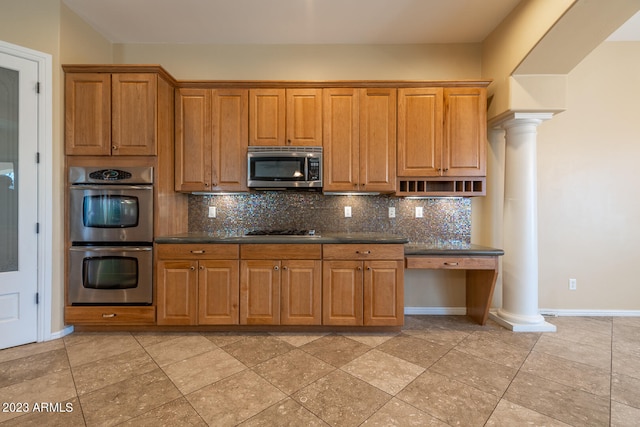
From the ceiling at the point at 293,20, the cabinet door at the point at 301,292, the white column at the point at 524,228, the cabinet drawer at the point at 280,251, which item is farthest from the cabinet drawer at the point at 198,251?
the white column at the point at 524,228

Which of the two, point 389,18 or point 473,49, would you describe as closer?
Result: point 389,18

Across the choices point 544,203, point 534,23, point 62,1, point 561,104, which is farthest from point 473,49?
point 62,1

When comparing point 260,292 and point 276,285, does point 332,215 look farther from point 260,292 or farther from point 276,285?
point 260,292

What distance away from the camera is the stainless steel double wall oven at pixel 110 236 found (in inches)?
97.2

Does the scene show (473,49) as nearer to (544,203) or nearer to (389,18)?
(389,18)

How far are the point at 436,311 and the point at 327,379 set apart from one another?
1.84m

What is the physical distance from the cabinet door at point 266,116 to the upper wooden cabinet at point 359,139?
49 centimetres

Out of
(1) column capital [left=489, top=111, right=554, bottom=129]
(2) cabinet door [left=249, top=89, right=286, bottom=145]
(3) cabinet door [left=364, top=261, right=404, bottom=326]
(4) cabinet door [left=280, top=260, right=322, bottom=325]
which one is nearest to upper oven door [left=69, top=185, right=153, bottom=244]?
(2) cabinet door [left=249, top=89, right=286, bottom=145]

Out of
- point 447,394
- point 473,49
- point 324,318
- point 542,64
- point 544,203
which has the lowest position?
point 447,394

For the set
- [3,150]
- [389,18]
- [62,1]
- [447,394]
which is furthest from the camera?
[389,18]

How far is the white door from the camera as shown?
89.4 inches

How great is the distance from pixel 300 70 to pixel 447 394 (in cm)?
345

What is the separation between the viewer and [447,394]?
1724mm

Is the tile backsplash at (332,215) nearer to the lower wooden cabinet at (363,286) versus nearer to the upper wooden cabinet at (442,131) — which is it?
the upper wooden cabinet at (442,131)
